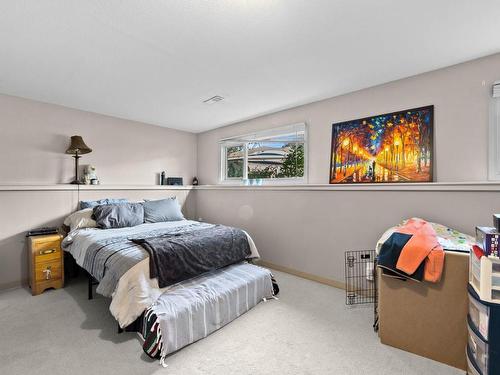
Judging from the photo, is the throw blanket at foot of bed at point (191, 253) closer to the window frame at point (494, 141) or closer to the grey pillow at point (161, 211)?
the grey pillow at point (161, 211)

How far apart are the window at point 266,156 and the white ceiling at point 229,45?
715 mm

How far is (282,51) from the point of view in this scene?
6.47ft

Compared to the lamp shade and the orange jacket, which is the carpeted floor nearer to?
the orange jacket

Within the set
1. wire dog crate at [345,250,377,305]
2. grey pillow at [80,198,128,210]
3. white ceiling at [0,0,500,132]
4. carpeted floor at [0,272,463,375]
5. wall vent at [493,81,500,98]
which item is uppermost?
white ceiling at [0,0,500,132]

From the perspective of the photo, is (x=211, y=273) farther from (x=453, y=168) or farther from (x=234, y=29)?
(x=453, y=168)

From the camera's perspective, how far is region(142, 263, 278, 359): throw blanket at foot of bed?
5.58ft

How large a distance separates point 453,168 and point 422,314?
1339 millimetres

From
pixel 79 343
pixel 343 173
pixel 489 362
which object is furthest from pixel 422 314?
pixel 79 343

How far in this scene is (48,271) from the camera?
9.06ft

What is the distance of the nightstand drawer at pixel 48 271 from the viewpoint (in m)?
2.70

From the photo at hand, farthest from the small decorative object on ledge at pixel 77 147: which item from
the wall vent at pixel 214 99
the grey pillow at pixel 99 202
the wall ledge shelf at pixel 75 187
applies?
the wall vent at pixel 214 99

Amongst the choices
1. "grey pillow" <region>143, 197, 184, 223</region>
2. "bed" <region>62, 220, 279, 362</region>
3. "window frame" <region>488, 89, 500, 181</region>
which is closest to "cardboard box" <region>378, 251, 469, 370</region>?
"window frame" <region>488, 89, 500, 181</region>

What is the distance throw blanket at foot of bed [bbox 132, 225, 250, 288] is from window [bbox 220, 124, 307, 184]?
1.26m

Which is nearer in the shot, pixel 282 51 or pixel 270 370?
pixel 270 370
